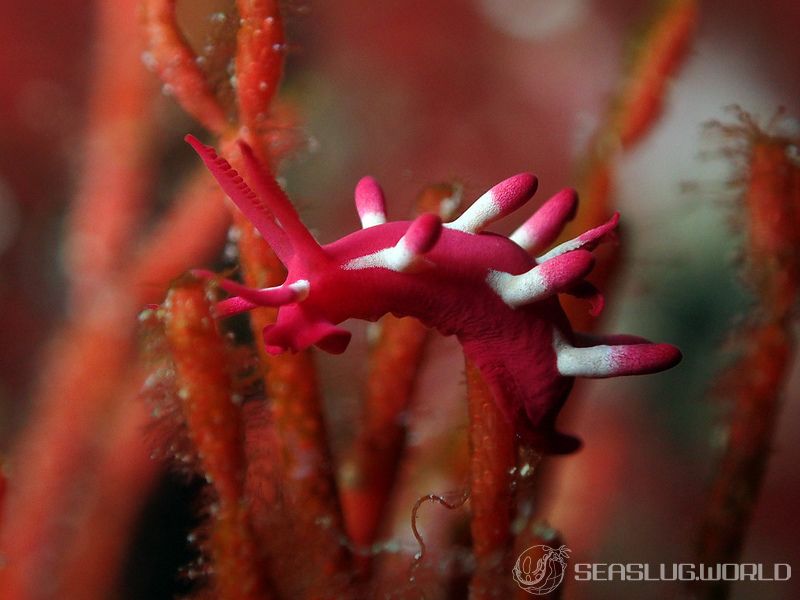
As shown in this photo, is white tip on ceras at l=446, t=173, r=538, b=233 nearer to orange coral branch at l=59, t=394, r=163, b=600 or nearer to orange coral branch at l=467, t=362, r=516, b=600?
orange coral branch at l=467, t=362, r=516, b=600

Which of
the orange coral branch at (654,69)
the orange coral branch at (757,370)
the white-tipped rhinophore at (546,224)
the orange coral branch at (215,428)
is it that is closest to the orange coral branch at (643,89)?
the orange coral branch at (654,69)

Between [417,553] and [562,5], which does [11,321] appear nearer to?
[417,553]

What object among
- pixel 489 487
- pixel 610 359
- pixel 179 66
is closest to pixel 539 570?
pixel 489 487

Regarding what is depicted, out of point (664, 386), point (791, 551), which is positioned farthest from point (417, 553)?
point (791, 551)

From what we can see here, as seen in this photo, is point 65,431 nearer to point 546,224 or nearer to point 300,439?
point 300,439

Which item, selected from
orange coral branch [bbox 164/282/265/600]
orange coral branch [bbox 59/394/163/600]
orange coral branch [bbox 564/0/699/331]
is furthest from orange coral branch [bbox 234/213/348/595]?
orange coral branch [bbox 564/0/699/331]

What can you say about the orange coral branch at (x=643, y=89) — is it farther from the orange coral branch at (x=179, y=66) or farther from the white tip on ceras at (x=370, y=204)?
the orange coral branch at (x=179, y=66)
